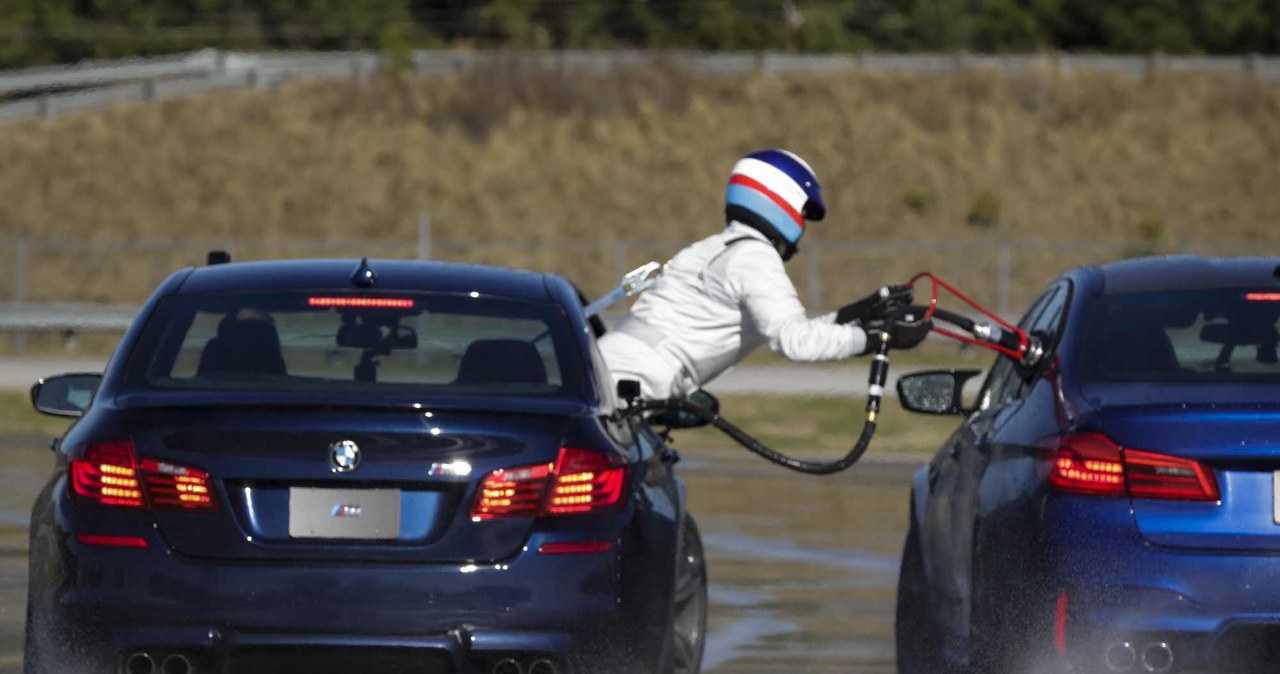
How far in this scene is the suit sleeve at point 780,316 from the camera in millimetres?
9422

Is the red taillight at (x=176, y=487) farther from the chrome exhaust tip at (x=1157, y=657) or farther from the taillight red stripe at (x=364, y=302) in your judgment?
the chrome exhaust tip at (x=1157, y=657)

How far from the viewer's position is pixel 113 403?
741cm

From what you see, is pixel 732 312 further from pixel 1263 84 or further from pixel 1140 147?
pixel 1263 84

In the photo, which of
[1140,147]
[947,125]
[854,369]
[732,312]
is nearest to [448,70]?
[947,125]

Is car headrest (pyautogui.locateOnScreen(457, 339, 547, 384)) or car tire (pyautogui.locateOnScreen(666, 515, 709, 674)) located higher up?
car headrest (pyautogui.locateOnScreen(457, 339, 547, 384))

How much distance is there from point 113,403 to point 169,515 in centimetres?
47

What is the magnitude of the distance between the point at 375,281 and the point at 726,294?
194cm

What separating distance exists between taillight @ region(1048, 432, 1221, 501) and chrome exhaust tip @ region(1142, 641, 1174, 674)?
0.38 meters

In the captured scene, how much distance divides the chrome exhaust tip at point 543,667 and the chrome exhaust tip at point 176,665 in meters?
0.87

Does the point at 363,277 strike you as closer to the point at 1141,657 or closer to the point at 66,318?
the point at 1141,657

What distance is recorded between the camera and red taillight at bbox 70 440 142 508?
7.14 meters

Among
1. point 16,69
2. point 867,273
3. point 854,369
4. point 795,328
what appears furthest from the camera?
point 16,69

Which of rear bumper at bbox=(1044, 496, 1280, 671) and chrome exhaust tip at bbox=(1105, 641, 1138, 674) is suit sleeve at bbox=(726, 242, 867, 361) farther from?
chrome exhaust tip at bbox=(1105, 641, 1138, 674)

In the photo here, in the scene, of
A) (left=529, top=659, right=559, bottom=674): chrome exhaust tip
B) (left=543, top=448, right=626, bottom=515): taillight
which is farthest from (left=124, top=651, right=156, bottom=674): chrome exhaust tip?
(left=543, top=448, right=626, bottom=515): taillight
